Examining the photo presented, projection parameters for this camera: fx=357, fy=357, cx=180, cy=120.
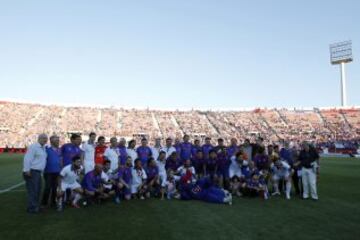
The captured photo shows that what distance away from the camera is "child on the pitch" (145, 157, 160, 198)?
1091 cm

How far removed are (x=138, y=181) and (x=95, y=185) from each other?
1509mm

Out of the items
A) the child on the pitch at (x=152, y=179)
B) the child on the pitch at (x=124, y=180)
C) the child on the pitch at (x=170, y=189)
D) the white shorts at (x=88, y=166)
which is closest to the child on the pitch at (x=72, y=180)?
the white shorts at (x=88, y=166)

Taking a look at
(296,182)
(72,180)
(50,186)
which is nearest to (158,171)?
(72,180)

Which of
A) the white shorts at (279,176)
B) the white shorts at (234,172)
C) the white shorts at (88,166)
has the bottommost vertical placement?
the white shorts at (279,176)

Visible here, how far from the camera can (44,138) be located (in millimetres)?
8531

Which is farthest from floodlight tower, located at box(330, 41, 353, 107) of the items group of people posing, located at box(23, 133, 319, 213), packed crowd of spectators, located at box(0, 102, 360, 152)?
group of people posing, located at box(23, 133, 319, 213)

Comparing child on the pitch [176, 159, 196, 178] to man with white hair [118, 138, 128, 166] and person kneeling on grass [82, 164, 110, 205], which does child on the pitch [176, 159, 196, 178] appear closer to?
man with white hair [118, 138, 128, 166]

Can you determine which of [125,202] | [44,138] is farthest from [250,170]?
[44,138]

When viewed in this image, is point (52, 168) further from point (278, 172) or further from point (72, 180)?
point (278, 172)

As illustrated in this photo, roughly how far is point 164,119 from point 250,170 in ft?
182

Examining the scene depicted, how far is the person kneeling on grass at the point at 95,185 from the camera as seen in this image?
9422 millimetres

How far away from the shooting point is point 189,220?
24.9 feet

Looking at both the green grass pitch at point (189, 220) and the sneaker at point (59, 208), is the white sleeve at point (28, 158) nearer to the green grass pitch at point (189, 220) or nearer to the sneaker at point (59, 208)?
the green grass pitch at point (189, 220)

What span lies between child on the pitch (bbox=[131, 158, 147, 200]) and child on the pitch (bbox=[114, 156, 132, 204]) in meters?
0.14
